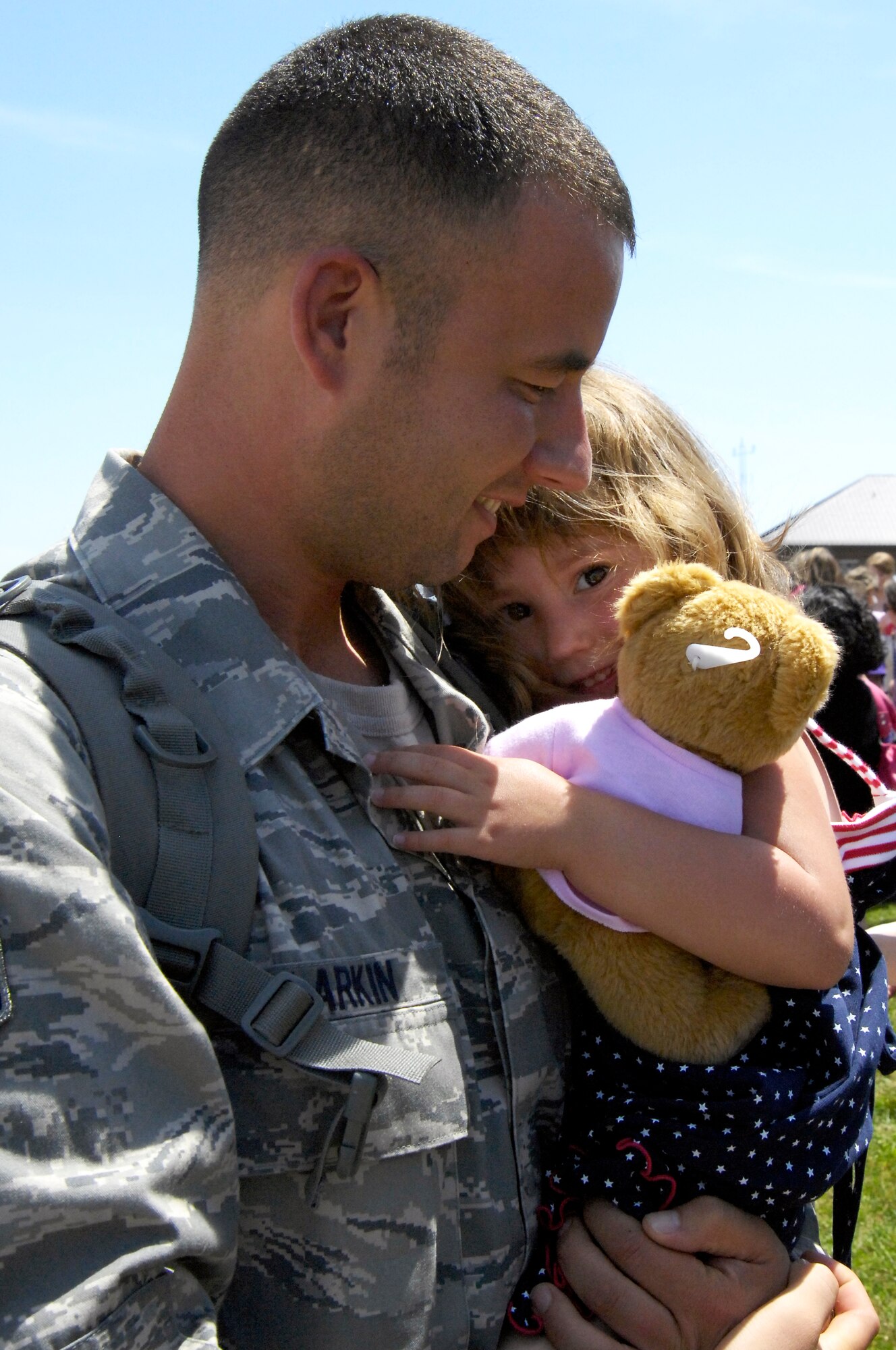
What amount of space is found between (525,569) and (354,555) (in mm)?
655

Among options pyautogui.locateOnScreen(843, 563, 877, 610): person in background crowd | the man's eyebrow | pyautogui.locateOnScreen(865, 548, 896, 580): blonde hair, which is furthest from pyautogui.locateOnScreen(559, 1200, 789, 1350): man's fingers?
pyautogui.locateOnScreen(865, 548, 896, 580): blonde hair

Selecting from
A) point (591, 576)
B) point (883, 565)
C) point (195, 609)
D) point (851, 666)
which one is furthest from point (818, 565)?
point (195, 609)

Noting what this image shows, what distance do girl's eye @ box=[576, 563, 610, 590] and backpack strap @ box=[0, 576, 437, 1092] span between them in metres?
Answer: 1.17

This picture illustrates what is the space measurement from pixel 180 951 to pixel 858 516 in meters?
31.4

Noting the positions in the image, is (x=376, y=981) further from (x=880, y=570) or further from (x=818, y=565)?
(x=880, y=570)

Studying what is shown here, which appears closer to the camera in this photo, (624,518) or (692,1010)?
(692,1010)

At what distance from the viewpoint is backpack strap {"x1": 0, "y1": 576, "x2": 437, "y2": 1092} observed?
1367mm

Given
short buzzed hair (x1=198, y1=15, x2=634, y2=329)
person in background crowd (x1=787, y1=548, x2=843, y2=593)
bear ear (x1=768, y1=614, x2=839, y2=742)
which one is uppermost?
short buzzed hair (x1=198, y1=15, x2=634, y2=329)

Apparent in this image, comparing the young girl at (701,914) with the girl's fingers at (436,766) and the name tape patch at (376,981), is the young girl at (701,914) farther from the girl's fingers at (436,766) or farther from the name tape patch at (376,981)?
the name tape patch at (376,981)

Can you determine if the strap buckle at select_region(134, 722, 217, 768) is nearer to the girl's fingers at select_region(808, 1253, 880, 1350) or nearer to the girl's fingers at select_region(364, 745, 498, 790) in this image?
the girl's fingers at select_region(364, 745, 498, 790)

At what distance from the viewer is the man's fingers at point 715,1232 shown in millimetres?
1787

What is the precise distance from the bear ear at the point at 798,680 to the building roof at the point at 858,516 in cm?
2666

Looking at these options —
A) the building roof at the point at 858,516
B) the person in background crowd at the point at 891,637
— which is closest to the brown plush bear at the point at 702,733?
the person in background crowd at the point at 891,637

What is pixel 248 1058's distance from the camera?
1.46 metres
